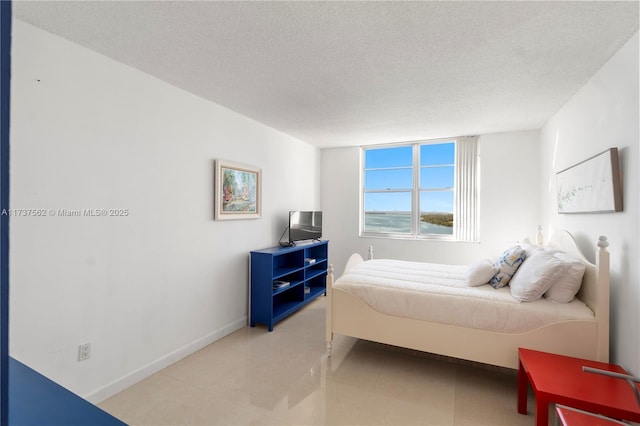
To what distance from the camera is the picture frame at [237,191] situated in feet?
10.3

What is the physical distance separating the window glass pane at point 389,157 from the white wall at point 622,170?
2342 mm

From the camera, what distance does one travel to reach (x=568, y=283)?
2.20 meters

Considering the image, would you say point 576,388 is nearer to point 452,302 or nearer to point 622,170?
point 452,302

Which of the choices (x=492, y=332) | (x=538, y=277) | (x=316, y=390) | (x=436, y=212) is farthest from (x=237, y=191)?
(x=436, y=212)

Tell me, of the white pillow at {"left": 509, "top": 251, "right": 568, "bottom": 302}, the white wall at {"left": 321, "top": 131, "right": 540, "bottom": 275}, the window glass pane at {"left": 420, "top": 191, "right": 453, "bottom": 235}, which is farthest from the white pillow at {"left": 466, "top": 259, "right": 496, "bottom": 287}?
the window glass pane at {"left": 420, "top": 191, "right": 453, "bottom": 235}

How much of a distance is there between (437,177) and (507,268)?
7.53 feet

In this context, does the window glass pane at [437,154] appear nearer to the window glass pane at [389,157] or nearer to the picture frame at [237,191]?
the window glass pane at [389,157]

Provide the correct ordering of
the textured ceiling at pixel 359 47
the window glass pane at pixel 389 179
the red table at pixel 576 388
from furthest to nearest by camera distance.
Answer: the window glass pane at pixel 389 179 < the textured ceiling at pixel 359 47 < the red table at pixel 576 388

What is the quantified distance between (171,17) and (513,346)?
307 cm

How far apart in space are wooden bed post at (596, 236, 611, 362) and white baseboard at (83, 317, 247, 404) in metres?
3.11

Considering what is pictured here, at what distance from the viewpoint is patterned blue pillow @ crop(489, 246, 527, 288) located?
2.61 meters

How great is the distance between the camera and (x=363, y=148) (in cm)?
521

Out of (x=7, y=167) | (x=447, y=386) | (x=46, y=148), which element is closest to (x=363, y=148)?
(x=447, y=386)

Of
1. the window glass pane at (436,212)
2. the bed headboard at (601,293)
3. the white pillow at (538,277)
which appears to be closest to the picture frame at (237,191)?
the window glass pane at (436,212)
